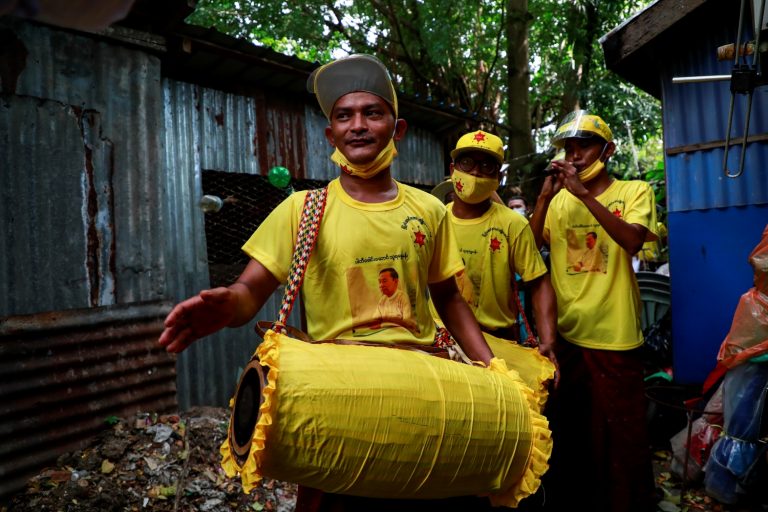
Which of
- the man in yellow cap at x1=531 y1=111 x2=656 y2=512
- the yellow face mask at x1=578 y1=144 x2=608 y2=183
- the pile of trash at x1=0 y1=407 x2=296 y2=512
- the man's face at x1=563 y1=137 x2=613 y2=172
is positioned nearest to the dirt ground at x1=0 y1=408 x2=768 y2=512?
the pile of trash at x1=0 y1=407 x2=296 y2=512

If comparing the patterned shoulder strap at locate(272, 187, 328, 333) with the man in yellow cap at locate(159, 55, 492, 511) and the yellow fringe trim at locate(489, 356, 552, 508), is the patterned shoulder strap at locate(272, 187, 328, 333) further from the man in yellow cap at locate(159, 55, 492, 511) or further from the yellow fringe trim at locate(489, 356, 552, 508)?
the yellow fringe trim at locate(489, 356, 552, 508)

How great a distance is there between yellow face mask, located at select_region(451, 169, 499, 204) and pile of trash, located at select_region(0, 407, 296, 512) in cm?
253

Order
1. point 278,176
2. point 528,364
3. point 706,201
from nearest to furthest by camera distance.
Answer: point 528,364 → point 706,201 → point 278,176

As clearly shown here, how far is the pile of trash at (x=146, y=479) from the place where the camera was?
3.77 m

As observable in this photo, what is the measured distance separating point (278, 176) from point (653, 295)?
4.24m

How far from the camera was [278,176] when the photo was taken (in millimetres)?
6445

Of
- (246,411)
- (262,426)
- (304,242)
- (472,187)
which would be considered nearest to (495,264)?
(472,187)

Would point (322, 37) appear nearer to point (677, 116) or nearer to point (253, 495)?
point (677, 116)

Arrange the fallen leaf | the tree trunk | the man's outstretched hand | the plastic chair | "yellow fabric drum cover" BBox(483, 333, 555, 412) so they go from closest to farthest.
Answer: the man's outstretched hand, "yellow fabric drum cover" BBox(483, 333, 555, 412), the fallen leaf, the plastic chair, the tree trunk

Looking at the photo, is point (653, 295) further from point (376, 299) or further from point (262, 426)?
point (262, 426)

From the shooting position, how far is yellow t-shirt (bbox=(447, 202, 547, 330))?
353 cm

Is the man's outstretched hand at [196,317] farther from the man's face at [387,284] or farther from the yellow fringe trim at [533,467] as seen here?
the yellow fringe trim at [533,467]

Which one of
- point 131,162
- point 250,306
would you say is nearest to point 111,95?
point 131,162

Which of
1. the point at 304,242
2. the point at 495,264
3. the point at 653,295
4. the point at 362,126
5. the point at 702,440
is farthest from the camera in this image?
the point at 653,295
